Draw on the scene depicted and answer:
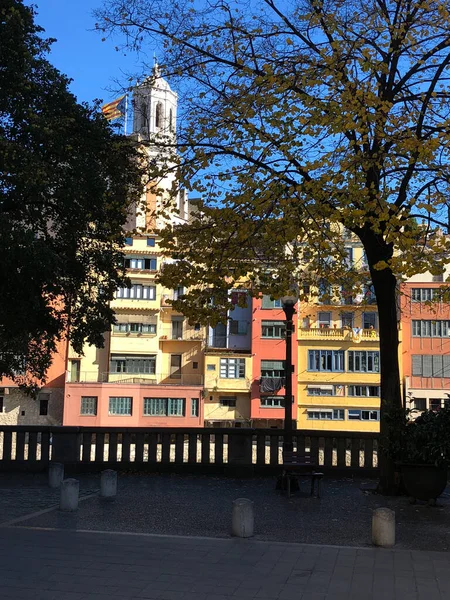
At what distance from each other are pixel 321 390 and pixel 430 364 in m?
9.95

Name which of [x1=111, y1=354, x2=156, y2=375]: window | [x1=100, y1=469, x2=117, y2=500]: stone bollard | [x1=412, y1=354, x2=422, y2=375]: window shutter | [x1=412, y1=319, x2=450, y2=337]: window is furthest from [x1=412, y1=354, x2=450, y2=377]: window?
[x1=100, y1=469, x2=117, y2=500]: stone bollard

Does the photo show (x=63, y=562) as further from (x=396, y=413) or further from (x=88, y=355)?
(x=88, y=355)

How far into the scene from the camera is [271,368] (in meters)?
63.6

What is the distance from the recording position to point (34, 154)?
14523mm

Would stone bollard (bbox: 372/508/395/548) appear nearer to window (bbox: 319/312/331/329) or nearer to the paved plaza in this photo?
the paved plaza

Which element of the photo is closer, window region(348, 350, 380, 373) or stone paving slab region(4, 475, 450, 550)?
stone paving slab region(4, 475, 450, 550)

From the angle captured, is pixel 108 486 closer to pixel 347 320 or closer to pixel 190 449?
pixel 190 449

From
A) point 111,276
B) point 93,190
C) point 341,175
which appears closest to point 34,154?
point 93,190

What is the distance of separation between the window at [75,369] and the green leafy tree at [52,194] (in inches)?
1911

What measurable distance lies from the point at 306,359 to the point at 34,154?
50.9 m

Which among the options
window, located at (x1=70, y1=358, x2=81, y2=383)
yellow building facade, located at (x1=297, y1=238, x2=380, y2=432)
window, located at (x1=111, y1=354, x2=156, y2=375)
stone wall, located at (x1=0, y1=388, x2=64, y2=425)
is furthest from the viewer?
window, located at (x1=70, y1=358, x2=81, y2=383)

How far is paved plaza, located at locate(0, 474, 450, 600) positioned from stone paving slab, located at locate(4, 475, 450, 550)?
2 cm

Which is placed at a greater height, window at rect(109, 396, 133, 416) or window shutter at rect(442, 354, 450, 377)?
window shutter at rect(442, 354, 450, 377)

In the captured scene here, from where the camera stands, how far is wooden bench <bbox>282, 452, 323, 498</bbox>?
40.0ft
